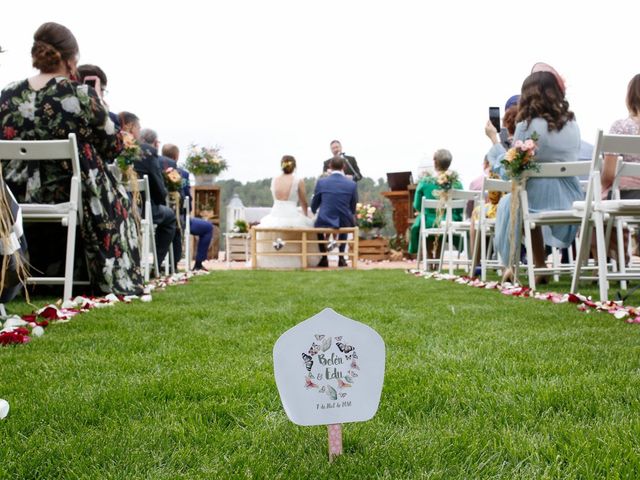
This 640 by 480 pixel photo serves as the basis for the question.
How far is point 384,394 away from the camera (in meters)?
1.57

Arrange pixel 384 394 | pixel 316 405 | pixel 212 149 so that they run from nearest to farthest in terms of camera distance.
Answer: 1. pixel 316 405
2. pixel 384 394
3. pixel 212 149

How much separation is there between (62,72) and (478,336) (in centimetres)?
276

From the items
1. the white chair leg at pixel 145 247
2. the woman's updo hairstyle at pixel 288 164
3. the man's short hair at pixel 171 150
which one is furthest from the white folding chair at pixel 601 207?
the woman's updo hairstyle at pixel 288 164

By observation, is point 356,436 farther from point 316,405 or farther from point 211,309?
point 211,309

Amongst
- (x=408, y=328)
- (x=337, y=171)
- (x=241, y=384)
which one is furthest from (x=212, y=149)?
(x=241, y=384)

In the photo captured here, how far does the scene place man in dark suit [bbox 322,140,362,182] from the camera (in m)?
11.1

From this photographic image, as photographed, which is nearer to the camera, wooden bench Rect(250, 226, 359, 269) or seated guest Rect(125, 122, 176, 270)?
seated guest Rect(125, 122, 176, 270)

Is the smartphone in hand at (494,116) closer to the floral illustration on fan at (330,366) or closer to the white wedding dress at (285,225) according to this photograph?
the white wedding dress at (285,225)

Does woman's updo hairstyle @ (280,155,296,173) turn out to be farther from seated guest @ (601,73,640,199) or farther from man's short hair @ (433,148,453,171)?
seated guest @ (601,73,640,199)

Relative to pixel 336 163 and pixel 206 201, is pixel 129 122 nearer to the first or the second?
pixel 336 163

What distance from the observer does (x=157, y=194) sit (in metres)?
5.88

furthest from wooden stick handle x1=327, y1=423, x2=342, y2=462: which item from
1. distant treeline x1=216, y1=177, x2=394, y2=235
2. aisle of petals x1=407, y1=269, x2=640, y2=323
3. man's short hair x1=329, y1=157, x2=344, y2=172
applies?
distant treeline x1=216, y1=177, x2=394, y2=235

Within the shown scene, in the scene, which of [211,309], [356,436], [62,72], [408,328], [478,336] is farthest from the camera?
[62,72]

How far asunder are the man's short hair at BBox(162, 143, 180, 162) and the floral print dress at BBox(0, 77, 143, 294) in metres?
3.37
